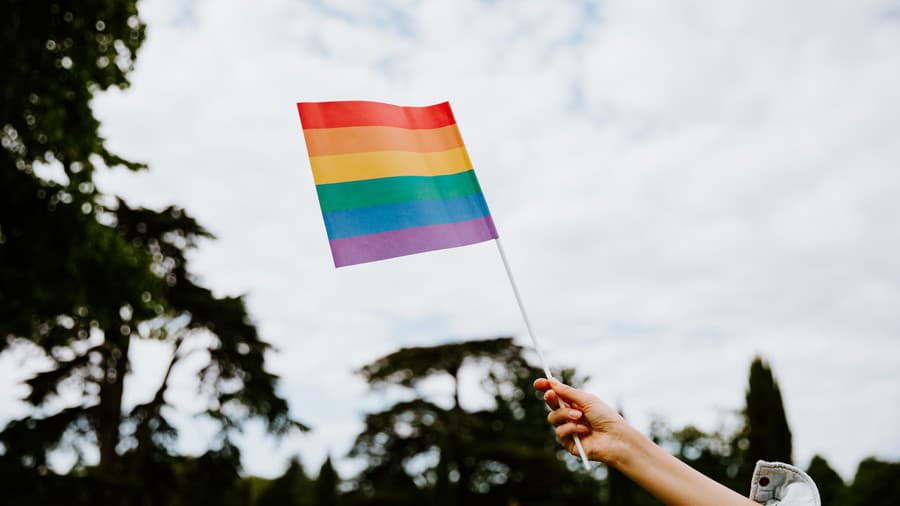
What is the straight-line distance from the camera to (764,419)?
12.0 m

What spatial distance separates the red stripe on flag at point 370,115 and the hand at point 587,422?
1.40 meters

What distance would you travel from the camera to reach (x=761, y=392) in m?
12.1

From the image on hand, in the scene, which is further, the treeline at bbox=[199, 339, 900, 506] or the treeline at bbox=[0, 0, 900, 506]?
the treeline at bbox=[199, 339, 900, 506]

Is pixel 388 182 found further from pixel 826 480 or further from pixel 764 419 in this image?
pixel 826 480

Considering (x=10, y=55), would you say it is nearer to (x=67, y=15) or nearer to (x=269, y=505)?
(x=67, y=15)

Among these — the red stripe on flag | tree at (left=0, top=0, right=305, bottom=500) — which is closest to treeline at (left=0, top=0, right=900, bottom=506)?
tree at (left=0, top=0, right=305, bottom=500)

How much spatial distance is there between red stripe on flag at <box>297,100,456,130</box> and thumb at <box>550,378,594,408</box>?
4.58 feet

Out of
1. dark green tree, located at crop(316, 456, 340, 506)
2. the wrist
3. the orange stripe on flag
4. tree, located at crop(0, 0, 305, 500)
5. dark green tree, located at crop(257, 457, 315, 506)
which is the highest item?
tree, located at crop(0, 0, 305, 500)

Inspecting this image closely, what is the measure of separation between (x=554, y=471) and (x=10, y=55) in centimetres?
2047

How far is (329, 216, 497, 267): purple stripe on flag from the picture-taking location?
2.65 meters

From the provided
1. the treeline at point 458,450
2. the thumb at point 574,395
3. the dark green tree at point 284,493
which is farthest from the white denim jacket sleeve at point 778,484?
the dark green tree at point 284,493

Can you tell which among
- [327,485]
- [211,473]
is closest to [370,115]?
[211,473]

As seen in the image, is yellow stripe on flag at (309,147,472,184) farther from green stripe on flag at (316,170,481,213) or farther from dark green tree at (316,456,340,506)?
dark green tree at (316,456,340,506)

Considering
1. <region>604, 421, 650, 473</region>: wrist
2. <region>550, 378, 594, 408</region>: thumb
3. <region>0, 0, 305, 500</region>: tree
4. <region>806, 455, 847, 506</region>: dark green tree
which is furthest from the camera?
<region>806, 455, 847, 506</region>: dark green tree
